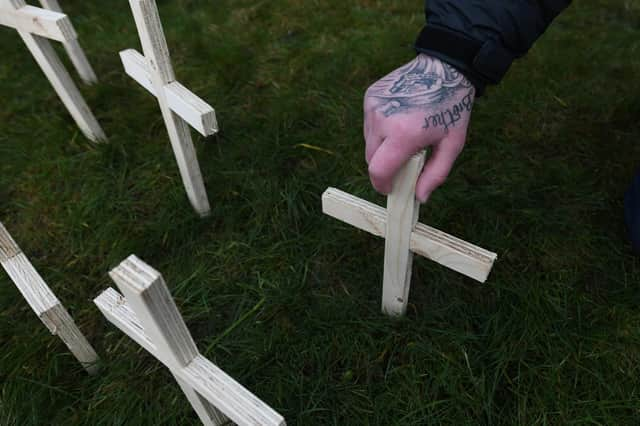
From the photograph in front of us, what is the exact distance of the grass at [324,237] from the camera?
54.1 inches

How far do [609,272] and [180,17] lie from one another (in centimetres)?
273

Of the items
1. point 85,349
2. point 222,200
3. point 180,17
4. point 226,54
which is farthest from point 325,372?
point 180,17

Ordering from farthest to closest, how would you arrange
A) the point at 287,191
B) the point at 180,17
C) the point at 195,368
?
the point at 180,17 → the point at 287,191 → the point at 195,368

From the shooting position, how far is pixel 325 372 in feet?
4.62

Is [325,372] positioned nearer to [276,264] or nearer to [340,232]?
[276,264]

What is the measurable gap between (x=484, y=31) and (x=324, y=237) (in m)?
0.94

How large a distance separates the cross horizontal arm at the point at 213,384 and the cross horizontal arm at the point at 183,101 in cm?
59

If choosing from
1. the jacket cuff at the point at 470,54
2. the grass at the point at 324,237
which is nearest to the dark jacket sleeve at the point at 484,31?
the jacket cuff at the point at 470,54

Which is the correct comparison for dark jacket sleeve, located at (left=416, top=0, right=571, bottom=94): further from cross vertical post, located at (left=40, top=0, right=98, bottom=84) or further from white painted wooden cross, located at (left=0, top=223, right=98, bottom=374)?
cross vertical post, located at (left=40, top=0, right=98, bottom=84)

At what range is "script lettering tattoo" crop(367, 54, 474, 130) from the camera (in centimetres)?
102

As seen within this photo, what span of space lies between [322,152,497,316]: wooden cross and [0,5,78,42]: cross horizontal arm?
122 centimetres

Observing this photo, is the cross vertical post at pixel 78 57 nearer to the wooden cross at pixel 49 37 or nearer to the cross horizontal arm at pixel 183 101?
the wooden cross at pixel 49 37

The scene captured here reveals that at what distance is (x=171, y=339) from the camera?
0.83 m

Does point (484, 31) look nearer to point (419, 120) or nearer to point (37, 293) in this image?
point (419, 120)
